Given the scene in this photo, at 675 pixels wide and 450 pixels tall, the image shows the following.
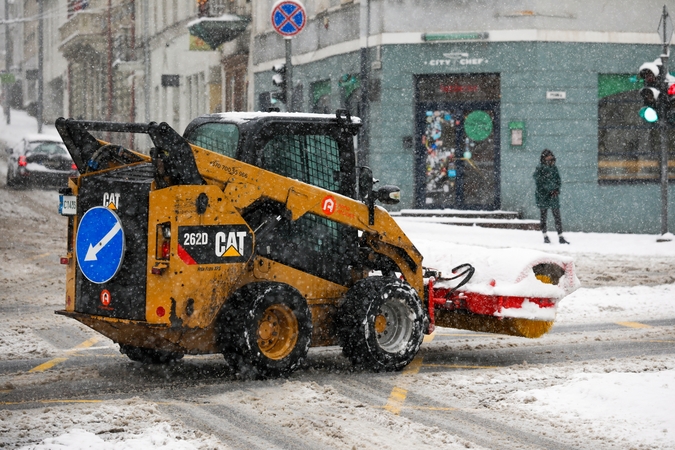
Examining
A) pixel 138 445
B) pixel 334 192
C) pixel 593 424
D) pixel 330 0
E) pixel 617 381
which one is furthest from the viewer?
pixel 330 0

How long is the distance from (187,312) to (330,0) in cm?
2137

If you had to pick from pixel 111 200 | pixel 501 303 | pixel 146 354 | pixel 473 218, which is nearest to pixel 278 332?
pixel 146 354

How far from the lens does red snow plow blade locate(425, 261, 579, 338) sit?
9.56m

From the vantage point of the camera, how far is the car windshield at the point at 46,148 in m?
30.2

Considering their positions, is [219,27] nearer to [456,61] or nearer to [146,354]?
[456,61]

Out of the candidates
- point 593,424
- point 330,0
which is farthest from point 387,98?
point 593,424

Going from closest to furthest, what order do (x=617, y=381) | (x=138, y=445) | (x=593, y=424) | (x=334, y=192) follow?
(x=138, y=445), (x=593, y=424), (x=617, y=381), (x=334, y=192)

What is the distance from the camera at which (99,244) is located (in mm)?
8383

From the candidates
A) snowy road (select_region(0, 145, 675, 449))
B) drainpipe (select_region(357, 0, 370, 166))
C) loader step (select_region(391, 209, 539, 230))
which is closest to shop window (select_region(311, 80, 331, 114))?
drainpipe (select_region(357, 0, 370, 166))

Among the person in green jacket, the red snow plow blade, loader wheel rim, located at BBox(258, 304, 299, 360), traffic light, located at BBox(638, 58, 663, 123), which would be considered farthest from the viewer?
the person in green jacket

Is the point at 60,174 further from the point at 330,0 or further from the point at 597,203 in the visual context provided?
the point at 597,203

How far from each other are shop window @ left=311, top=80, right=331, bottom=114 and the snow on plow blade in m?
18.4

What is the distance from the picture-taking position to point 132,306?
8.16 m

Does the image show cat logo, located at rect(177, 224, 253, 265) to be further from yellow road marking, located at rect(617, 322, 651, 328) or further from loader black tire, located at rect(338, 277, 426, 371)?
yellow road marking, located at rect(617, 322, 651, 328)
